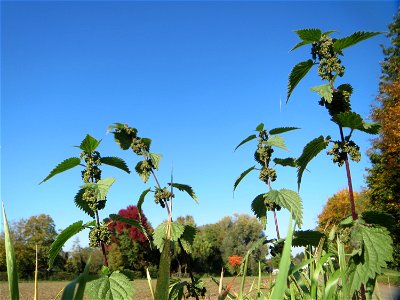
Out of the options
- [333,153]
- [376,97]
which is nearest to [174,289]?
[333,153]

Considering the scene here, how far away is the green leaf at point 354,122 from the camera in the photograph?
179cm

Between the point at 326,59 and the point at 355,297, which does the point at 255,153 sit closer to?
the point at 326,59

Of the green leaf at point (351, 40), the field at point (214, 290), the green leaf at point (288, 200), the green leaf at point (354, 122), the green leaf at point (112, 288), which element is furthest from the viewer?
the field at point (214, 290)

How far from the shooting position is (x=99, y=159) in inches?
96.8

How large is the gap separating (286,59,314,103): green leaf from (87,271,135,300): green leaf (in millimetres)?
1328

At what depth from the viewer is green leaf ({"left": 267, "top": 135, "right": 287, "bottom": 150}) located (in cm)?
277

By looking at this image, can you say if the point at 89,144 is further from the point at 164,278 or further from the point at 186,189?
the point at 164,278

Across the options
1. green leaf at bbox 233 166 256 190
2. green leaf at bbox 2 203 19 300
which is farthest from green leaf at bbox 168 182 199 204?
green leaf at bbox 2 203 19 300

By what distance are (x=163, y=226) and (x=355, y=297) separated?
48.5 inches

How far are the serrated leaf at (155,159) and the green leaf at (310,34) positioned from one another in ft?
4.62

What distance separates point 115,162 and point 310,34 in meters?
1.46

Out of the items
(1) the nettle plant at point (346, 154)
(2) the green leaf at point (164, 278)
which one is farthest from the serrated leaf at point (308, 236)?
(2) the green leaf at point (164, 278)

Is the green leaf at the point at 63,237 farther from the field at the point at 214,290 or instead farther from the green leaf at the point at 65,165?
the field at the point at 214,290

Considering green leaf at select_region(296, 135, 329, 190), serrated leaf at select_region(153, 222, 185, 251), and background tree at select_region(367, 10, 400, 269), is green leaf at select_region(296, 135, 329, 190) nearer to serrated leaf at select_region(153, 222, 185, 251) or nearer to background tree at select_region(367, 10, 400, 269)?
serrated leaf at select_region(153, 222, 185, 251)
